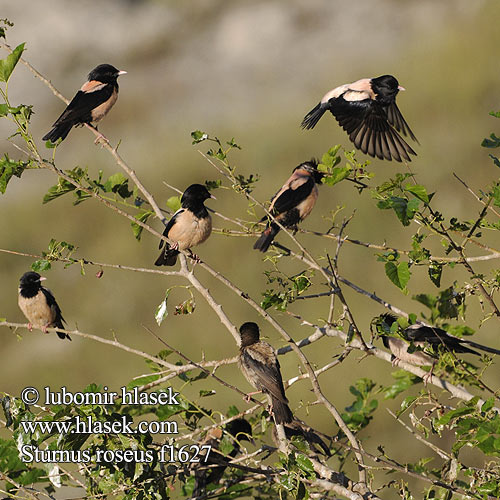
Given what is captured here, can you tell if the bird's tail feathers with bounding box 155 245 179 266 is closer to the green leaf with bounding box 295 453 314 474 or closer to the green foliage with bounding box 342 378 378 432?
the green foliage with bounding box 342 378 378 432

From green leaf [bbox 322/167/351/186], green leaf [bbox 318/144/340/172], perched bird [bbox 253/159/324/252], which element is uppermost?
perched bird [bbox 253/159/324/252]

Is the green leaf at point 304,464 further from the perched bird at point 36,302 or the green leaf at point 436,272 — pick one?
the perched bird at point 36,302

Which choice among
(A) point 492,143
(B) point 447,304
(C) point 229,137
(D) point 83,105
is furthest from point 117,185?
(C) point 229,137

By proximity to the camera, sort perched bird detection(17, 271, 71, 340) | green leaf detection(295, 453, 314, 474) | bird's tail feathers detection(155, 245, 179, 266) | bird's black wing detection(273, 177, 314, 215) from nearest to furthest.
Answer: green leaf detection(295, 453, 314, 474), bird's tail feathers detection(155, 245, 179, 266), bird's black wing detection(273, 177, 314, 215), perched bird detection(17, 271, 71, 340)

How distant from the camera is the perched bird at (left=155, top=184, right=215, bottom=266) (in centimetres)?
506

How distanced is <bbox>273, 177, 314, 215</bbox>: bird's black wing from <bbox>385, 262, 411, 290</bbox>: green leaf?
73.3 inches

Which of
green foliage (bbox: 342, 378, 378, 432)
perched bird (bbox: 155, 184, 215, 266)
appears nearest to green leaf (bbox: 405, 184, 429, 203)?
green foliage (bbox: 342, 378, 378, 432)

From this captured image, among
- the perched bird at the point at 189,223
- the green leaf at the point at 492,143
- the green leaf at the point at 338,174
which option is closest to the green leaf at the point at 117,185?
the perched bird at the point at 189,223

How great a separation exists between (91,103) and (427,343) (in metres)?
2.80

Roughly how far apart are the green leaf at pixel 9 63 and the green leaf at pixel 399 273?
1.74 metres

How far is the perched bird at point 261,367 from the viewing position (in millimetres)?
4273

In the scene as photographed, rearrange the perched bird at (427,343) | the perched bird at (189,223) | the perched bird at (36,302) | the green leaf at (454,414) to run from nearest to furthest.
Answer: the green leaf at (454,414), the perched bird at (427,343), the perched bird at (189,223), the perched bird at (36,302)

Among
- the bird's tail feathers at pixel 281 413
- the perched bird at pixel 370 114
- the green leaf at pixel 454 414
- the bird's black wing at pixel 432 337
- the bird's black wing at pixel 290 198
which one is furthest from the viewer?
the perched bird at pixel 370 114

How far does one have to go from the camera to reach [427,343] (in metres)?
4.62
